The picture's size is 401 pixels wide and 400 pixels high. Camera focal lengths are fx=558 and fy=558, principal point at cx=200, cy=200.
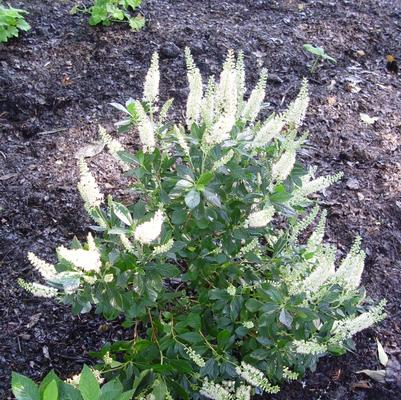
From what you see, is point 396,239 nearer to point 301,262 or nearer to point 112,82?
point 301,262

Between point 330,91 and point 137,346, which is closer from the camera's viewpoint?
point 137,346

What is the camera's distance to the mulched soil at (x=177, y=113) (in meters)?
2.71

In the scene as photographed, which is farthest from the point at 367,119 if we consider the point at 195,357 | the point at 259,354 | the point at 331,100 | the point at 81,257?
the point at 81,257

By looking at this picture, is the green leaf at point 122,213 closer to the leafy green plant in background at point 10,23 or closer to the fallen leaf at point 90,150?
the fallen leaf at point 90,150

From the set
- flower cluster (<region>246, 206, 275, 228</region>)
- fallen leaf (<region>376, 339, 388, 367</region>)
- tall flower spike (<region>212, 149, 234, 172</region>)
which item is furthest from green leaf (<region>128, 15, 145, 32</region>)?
fallen leaf (<region>376, 339, 388, 367</region>)

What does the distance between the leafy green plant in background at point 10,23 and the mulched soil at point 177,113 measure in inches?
4.8

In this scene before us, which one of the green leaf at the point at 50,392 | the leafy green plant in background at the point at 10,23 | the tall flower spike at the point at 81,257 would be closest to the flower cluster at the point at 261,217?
Result: the tall flower spike at the point at 81,257

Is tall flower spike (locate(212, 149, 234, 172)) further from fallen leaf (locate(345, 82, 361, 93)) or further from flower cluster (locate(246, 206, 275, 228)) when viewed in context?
fallen leaf (locate(345, 82, 361, 93))

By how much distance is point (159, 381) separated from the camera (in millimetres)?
2068

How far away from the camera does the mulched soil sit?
271cm

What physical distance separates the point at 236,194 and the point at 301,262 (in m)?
0.42

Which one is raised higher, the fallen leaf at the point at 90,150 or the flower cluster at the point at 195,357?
the flower cluster at the point at 195,357

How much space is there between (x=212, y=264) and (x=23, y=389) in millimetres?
931

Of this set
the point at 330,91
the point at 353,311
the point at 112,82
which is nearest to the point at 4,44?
the point at 112,82
